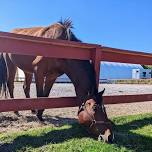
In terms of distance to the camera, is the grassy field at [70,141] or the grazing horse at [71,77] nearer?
the grassy field at [70,141]

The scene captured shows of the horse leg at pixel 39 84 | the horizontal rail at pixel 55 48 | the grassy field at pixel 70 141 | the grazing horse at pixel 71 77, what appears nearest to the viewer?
the grassy field at pixel 70 141

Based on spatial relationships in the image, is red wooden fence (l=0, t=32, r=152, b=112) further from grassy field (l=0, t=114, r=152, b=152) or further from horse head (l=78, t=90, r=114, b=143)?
horse head (l=78, t=90, r=114, b=143)

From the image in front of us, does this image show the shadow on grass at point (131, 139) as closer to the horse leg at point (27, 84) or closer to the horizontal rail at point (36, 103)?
the horizontal rail at point (36, 103)

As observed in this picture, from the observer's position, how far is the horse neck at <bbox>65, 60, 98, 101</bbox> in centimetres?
505

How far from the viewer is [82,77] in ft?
16.9

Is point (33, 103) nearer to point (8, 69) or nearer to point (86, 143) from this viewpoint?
point (86, 143)

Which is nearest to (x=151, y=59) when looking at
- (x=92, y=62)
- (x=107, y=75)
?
(x=92, y=62)

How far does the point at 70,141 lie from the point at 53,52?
136cm

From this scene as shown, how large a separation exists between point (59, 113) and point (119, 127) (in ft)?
6.15

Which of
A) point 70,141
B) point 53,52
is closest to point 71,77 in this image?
point 53,52

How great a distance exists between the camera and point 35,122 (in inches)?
242

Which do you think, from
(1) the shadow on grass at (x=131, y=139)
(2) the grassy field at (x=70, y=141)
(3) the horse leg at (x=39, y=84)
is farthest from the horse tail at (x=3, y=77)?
(1) the shadow on grass at (x=131, y=139)

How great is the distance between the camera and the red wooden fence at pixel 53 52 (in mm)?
4480

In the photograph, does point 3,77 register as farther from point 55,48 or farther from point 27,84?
point 55,48
